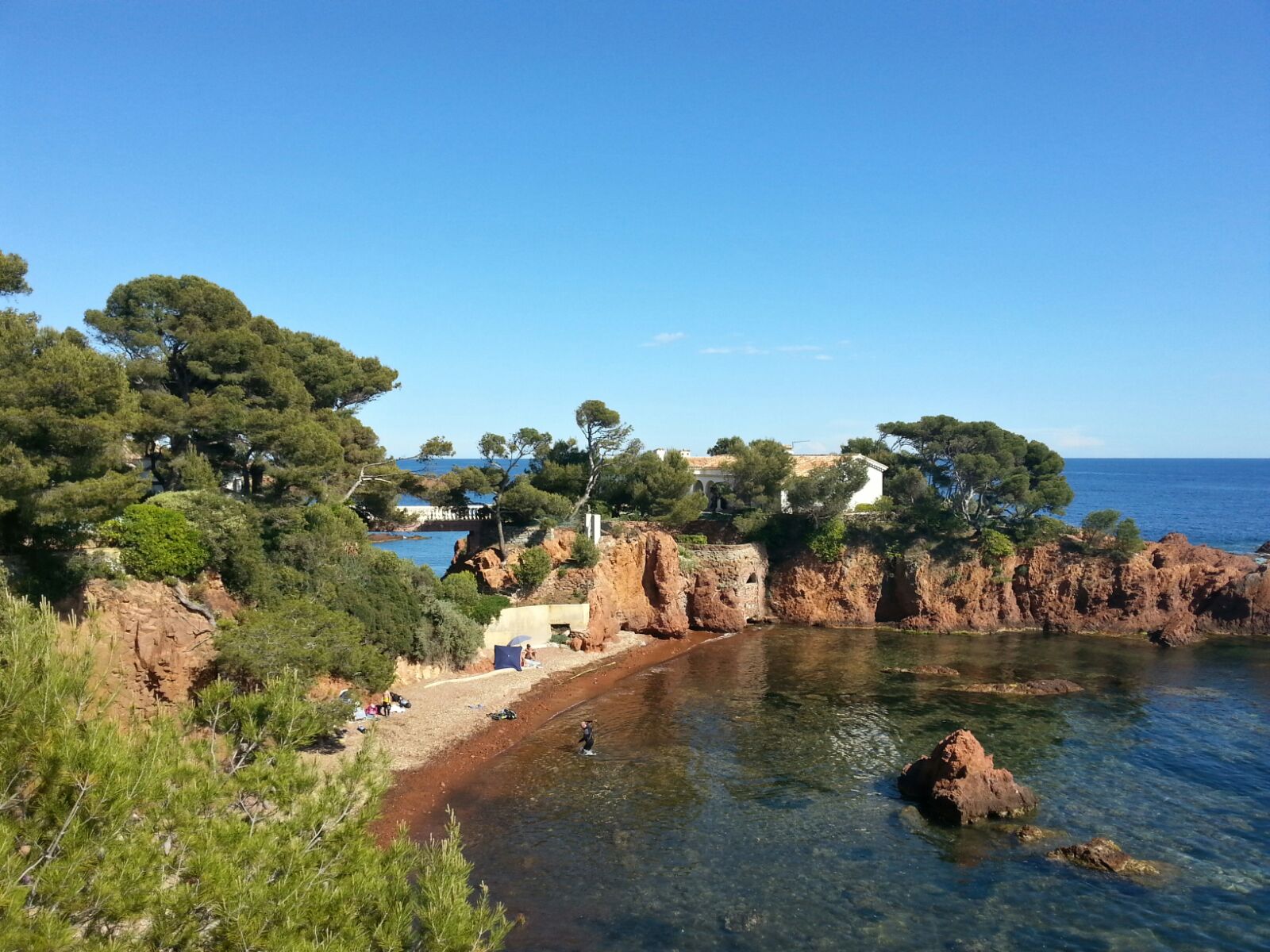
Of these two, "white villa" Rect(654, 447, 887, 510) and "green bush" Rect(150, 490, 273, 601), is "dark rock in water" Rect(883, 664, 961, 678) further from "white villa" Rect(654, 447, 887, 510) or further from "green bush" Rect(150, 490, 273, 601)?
"green bush" Rect(150, 490, 273, 601)

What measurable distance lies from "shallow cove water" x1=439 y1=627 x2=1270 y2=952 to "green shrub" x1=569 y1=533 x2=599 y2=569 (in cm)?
881

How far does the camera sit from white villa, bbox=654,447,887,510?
5647 centimetres

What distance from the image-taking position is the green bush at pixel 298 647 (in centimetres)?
2377

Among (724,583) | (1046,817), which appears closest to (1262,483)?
(724,583)

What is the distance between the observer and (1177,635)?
4344 centimetres

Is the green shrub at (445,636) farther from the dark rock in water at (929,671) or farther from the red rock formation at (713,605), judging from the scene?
the dark rock in water at (929,671)

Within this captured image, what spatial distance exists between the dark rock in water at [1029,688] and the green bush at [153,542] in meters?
30.4

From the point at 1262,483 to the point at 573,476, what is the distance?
202 meters

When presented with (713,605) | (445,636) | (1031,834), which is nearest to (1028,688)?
(1031,834)

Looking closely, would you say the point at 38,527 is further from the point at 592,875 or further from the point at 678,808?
the point at 678,808

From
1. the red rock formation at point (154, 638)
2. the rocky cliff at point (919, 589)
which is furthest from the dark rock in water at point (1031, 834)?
the rocky cliff at point (919, 589)

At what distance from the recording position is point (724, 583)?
160 feet

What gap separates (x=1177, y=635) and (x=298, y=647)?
43701 mm

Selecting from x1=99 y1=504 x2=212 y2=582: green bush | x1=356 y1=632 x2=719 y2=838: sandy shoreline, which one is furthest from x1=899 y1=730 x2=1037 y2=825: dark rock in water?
x1=99 y1=504 x2=212 y2=582: green bush
